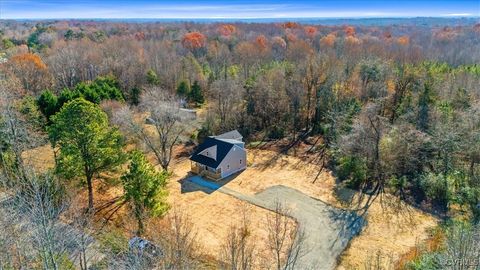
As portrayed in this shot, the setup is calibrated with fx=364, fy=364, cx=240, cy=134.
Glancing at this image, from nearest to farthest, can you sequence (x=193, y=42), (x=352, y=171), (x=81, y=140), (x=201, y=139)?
(x=81, y=140) → (x=352, y=171) → (x=201, y=139) → (x=193, y=42)

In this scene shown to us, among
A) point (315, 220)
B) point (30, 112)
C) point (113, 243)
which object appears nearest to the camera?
point (113, 243)

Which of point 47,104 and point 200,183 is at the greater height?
point 47,104

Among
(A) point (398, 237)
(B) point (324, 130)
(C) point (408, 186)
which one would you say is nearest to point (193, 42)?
(B) point (324, 130)

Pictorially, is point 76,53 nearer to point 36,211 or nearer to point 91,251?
point 91,251

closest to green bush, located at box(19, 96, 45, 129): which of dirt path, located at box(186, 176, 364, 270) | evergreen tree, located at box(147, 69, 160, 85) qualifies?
dirt path, located at box(186, 176, 364, 270)

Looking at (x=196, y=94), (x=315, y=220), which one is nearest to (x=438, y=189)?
(x=315, y=220)

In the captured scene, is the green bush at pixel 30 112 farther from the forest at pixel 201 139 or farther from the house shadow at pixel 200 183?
the house shadow at pixel 200 183

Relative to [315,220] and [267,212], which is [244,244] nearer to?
[267,212]
